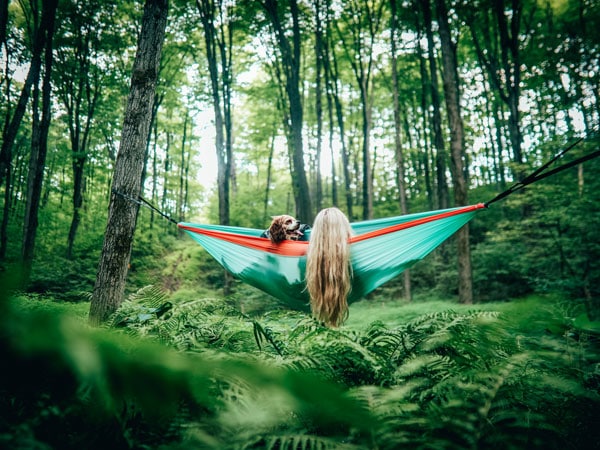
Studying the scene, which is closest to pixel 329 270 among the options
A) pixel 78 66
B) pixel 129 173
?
pixel 129 173

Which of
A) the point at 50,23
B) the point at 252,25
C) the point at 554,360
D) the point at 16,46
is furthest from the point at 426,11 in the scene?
the point at 16,46

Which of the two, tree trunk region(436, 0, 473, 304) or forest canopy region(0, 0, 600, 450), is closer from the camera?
forest canopy region(0, 0, 600, 450)

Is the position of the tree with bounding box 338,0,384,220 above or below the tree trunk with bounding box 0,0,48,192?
above

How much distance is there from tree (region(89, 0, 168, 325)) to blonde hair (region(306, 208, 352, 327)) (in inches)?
58.4

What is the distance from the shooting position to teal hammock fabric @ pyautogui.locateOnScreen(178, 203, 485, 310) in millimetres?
2129

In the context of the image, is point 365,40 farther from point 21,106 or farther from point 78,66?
→ point 21,106

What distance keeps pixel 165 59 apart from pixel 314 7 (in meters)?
4.74

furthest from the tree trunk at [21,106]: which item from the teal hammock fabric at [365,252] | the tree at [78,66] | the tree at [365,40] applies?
the tree at [365,40]

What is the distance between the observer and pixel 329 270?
6.08 ft

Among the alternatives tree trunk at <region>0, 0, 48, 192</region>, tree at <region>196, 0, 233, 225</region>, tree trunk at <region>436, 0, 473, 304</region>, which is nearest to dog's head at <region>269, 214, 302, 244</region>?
tree trunk at <region>436, 0, 473, 304</region>

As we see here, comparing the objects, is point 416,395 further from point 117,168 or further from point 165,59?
point 165,59

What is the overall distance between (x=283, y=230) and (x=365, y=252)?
66 centimetres

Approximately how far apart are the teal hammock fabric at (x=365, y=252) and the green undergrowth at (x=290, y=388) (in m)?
0.54

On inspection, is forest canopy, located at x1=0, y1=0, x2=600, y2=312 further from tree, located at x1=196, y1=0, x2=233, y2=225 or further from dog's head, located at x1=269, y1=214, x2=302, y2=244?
dog's head, located at x1=269, y1=214, x2=302, y2=244
